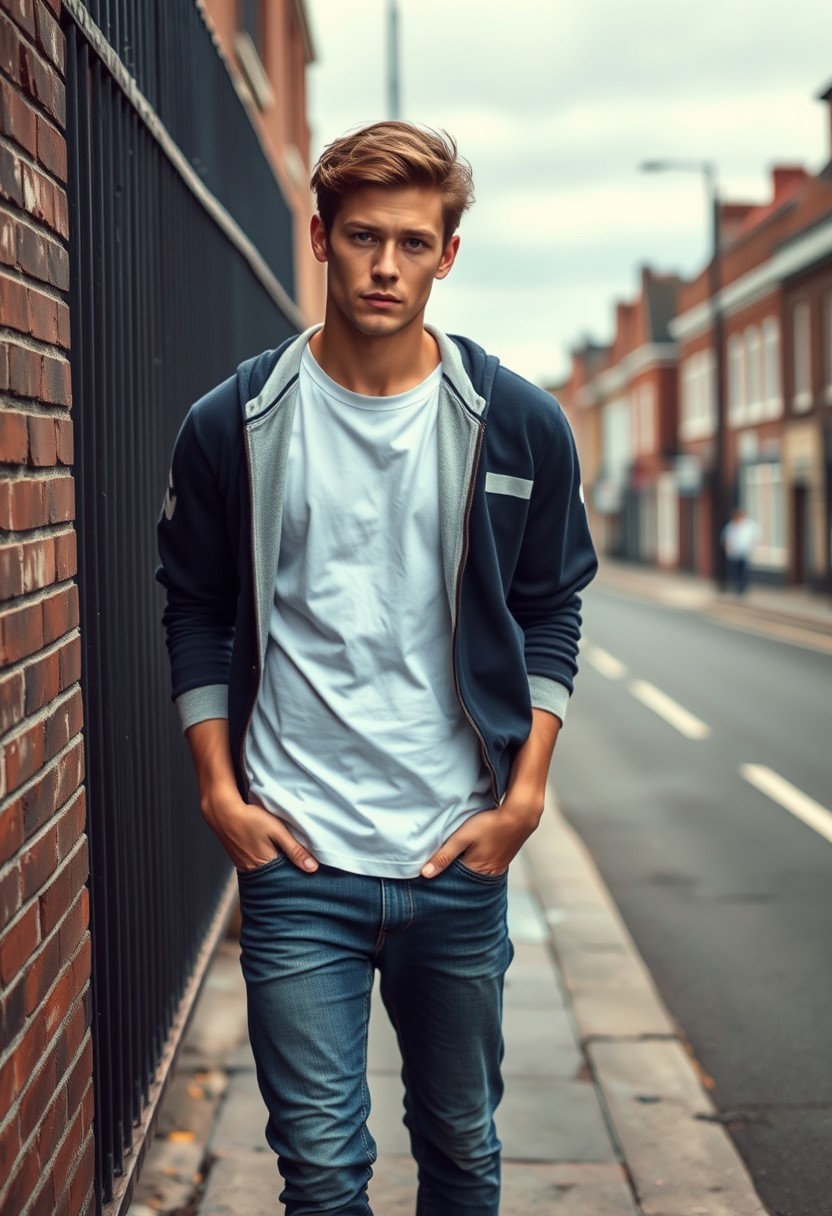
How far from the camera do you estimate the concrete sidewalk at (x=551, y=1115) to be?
350 cm

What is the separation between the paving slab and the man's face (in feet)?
6.92

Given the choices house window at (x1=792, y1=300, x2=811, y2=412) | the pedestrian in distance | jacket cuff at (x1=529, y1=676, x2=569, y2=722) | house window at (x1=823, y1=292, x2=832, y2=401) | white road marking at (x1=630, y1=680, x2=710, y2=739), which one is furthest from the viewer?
house window at (x1=792, y1=300, x2=811, y2=412)

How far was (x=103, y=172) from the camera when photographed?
2.95 meters

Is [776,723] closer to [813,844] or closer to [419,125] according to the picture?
[813,844]

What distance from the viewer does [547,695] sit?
257cm

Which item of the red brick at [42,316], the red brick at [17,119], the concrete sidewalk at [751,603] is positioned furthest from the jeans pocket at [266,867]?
the concrete sidewalk at [751,603]

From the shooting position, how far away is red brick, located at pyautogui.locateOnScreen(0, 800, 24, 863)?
196 cm

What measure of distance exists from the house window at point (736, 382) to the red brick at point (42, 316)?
3718cm

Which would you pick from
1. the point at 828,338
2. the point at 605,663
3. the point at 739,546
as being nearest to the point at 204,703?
the point at 605,663

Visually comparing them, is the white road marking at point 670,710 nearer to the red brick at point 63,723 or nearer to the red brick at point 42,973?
the red brick at point 63,723

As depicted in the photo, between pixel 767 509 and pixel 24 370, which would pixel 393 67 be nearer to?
pixel 24 370

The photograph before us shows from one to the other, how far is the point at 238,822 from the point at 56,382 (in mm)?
709

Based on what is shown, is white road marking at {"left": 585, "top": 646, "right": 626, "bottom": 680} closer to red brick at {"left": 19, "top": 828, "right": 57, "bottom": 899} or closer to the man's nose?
the man's nose

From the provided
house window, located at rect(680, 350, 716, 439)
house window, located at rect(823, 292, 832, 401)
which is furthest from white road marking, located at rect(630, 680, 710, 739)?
house window, located at rect(680, 350, 716, 439)
